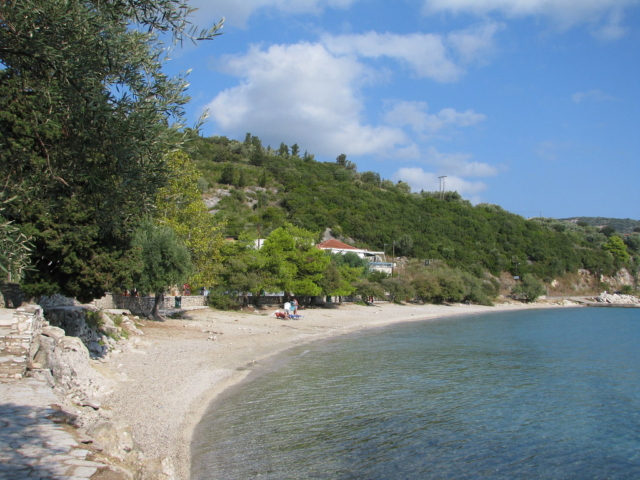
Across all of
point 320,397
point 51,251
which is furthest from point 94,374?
point 320,397

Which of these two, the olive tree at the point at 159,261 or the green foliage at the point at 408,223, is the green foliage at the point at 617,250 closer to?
the green foliage at the point at 408,223

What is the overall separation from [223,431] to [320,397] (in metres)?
4.72

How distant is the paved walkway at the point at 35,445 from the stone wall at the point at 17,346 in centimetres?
118

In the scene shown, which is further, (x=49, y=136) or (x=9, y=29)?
(x=49, y=136)

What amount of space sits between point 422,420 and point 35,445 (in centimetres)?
1040

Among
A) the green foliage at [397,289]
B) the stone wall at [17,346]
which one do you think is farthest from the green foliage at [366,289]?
the stone wall at [17,346]

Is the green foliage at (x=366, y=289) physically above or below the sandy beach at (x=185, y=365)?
above

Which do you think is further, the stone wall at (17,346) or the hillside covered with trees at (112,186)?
the stone wall at (17,346)

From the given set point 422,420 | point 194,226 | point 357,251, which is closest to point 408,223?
point 357,251

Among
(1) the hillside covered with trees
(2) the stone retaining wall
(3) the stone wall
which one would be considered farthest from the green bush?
(3) the stone wall

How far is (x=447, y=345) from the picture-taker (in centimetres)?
3172

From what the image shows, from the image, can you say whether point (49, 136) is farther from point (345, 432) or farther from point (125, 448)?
point (345, 432)

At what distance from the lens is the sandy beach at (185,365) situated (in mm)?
11704

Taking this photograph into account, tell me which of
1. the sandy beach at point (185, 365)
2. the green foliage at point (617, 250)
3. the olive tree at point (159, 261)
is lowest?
the sandy beach at point (185, 365)
